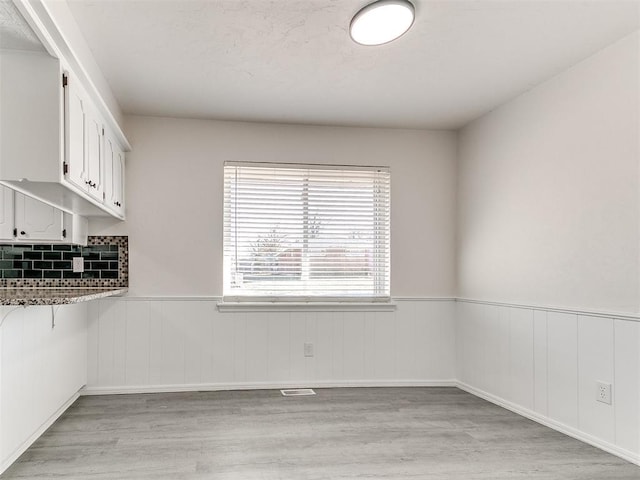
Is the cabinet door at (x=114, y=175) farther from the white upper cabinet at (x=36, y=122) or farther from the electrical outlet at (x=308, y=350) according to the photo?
the electrical outlet at (x=308, y=350)

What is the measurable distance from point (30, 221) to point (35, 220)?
3 cm

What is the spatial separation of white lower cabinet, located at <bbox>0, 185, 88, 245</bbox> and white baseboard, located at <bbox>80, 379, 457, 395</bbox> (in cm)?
134

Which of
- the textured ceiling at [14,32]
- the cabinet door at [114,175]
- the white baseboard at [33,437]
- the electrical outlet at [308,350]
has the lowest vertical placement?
the white baseboard at [33,437]

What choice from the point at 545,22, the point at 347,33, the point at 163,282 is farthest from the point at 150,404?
the point at 545,22

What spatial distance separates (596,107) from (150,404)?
378cm

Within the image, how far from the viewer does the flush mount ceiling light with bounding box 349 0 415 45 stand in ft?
8.37

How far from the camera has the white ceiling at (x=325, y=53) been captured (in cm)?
267

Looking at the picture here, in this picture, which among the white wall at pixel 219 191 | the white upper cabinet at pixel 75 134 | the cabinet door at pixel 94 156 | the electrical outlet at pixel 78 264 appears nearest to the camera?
the white upper cabinet at pixel 75 134

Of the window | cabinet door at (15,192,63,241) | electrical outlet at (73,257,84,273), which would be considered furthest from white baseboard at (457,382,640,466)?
cabinet door at (15,192,63,241)

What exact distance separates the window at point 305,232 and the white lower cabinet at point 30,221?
134 cm

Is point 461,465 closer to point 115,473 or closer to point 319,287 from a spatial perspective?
point 115,473

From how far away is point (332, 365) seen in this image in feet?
15.3

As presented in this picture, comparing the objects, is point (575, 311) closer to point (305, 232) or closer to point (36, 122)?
point (305, 232)

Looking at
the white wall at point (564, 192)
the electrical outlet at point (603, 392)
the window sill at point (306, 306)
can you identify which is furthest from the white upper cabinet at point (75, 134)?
the electrical outlet at point (603, 392)
